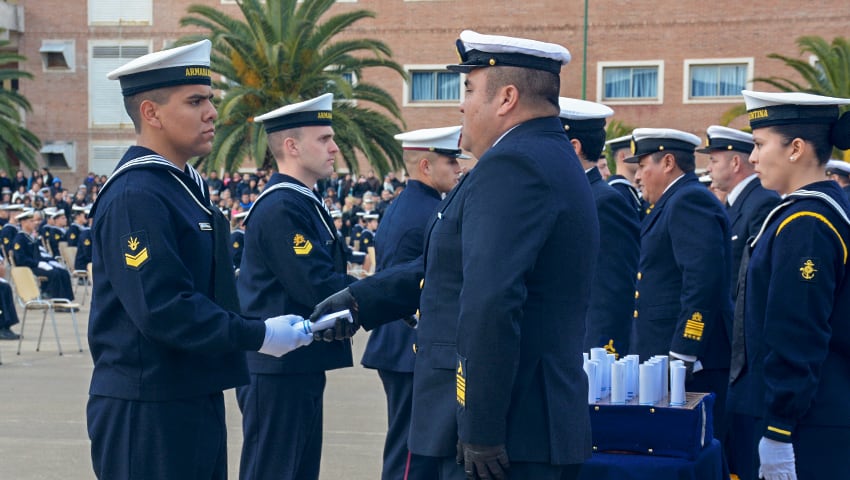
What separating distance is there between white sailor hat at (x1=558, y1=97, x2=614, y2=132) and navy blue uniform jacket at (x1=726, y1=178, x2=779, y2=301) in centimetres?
150

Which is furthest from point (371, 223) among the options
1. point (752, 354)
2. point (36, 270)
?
point (752, 354)

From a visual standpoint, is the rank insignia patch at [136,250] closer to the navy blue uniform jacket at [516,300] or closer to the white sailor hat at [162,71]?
the white sailor hat at [162,71]

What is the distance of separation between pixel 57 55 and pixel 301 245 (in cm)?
4687

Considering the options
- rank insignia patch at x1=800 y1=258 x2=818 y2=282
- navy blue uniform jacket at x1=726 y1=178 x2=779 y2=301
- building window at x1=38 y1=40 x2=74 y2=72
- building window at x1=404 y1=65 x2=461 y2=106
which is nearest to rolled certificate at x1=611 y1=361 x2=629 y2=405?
rank insignia patch at x1=800 y1=258 x2=818 y2=282

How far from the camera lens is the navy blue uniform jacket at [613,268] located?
6027mm

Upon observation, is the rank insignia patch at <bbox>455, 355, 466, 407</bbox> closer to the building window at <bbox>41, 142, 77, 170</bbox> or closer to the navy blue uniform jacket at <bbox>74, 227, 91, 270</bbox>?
the navy blue uniform jacket at <bbox>74, 227, 91, 270</bbox>

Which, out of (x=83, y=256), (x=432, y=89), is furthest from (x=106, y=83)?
(x=83, y=256)

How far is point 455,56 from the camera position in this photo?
4259 centimetres

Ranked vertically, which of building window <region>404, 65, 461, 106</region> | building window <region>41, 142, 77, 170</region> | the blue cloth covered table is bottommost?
building window <region>41, 142, 77, 170</region>

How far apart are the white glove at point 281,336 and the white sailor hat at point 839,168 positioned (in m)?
6.56

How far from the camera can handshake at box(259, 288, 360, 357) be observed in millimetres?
4043

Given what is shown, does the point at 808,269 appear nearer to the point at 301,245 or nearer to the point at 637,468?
the point at 637,468

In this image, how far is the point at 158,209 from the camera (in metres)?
3.80

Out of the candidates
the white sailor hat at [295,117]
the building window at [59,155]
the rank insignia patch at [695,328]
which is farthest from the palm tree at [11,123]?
the rank insignia patch at [695,328]
